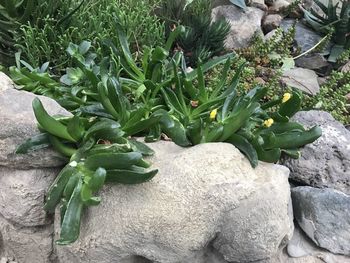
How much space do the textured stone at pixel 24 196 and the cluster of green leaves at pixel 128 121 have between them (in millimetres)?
102


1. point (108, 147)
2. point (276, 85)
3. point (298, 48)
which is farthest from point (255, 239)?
point (298, 48)

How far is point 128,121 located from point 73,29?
106 cm

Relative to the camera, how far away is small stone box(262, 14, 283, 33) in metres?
4.10

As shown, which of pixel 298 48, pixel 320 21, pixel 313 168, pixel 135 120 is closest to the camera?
pixel 135 120

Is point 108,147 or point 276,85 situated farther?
point 276,85

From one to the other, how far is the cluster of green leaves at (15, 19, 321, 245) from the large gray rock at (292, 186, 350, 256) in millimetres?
261

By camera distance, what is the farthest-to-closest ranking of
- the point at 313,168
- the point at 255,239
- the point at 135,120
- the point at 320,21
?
the point at 320,21 → the point at 313,168 → the point at 135,120 → the point at 255,239

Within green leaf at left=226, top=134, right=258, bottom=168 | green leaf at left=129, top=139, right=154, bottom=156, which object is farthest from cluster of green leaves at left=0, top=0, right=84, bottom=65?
green leaf at left=226, top=134, right=258, bottom=168

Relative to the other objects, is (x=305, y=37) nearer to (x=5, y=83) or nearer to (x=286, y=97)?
(x=286, y=97)

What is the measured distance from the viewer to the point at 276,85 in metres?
3.23

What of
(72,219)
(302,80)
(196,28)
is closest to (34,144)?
(72,219)

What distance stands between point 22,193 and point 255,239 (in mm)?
1082

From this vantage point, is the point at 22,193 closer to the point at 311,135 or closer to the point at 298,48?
the point at 311,135

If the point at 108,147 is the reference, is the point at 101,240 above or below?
below
